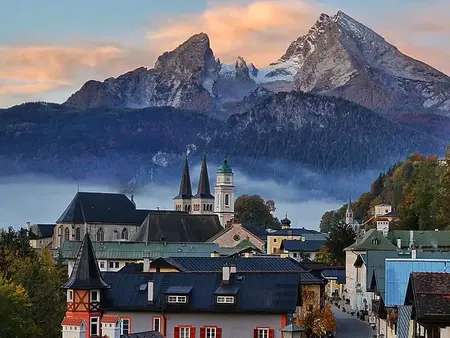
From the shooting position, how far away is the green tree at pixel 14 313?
276 feet

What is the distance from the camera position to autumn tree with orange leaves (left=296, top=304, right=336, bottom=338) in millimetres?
92113

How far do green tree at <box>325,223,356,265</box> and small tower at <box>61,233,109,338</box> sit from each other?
334 ft

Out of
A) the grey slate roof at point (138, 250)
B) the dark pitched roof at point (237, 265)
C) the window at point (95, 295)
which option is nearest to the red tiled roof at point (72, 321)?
the window at point (95, 295)

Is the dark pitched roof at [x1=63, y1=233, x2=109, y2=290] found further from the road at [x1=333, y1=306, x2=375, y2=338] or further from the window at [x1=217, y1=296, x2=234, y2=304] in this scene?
the road at [x1=333, y1=306, x2=375, y2=338]

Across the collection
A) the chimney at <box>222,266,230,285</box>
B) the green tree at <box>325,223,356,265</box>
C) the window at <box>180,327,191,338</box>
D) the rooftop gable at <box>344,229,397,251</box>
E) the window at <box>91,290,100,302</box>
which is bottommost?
the window at <box>180,327,191,338</box>

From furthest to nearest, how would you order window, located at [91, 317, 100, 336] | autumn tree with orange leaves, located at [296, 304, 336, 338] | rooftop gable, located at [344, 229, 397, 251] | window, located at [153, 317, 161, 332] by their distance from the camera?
rooftop gable, located at [344, 229, 397, 251] < autumn tree with orange leaves, located at [296, 304, 336, 338] < window, located at [153, 317, 161, 332] < window, located at [91, 317, 100, 336]

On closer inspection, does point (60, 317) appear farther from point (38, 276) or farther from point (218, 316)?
point (218, 316)

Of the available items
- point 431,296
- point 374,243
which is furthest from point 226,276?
point 374,243

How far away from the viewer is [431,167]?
618 feet

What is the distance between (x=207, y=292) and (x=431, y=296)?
130 ft

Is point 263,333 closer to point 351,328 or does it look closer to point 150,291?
point 150,291

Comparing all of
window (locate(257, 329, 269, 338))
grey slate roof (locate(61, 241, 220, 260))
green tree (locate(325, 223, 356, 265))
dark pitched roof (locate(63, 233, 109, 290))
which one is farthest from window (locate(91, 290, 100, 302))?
green tree (locate(325, 223, 356, 265))

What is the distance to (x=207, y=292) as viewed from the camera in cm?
8112

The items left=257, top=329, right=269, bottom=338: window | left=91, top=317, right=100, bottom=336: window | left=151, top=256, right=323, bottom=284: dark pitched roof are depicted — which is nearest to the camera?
left=91, top=317, right=100, bottom=336: window
